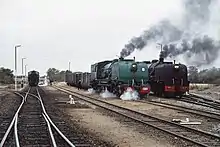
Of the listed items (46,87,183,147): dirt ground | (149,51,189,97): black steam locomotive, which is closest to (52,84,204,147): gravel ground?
(46,87,183,147): dirt ground

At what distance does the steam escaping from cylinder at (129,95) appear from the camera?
31.6 metres

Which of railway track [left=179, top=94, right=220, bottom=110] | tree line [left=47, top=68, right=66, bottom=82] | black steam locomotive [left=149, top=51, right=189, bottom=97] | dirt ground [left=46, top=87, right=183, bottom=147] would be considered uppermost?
tree line [left=47, top=68, right=66, bottom=82]

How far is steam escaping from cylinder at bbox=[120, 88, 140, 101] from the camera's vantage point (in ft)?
104

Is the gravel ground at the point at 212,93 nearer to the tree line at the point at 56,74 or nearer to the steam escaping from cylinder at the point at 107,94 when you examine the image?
the steam escaping from cylinder at the point at 107,94

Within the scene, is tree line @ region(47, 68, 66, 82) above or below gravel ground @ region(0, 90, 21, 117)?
above

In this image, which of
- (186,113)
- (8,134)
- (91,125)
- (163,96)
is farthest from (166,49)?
(8,134)

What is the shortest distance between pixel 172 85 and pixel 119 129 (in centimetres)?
1990

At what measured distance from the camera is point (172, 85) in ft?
109

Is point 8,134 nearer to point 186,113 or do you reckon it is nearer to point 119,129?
point 119,129

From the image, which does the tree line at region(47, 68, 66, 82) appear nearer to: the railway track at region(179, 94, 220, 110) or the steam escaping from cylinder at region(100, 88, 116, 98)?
the steam escaping from cylinder at region(100, 88, 116, 98)

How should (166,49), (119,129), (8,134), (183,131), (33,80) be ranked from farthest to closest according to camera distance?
(33,80), (166,49), (119,129), (183,131), (8,134)

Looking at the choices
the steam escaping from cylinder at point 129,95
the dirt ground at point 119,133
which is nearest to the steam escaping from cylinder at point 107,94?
the steam escaping from cylinder at point 129,95

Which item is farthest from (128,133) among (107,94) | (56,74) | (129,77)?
(56,74)

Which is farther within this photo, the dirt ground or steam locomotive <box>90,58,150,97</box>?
steam locomotive <box>90,58,150,97</box>
